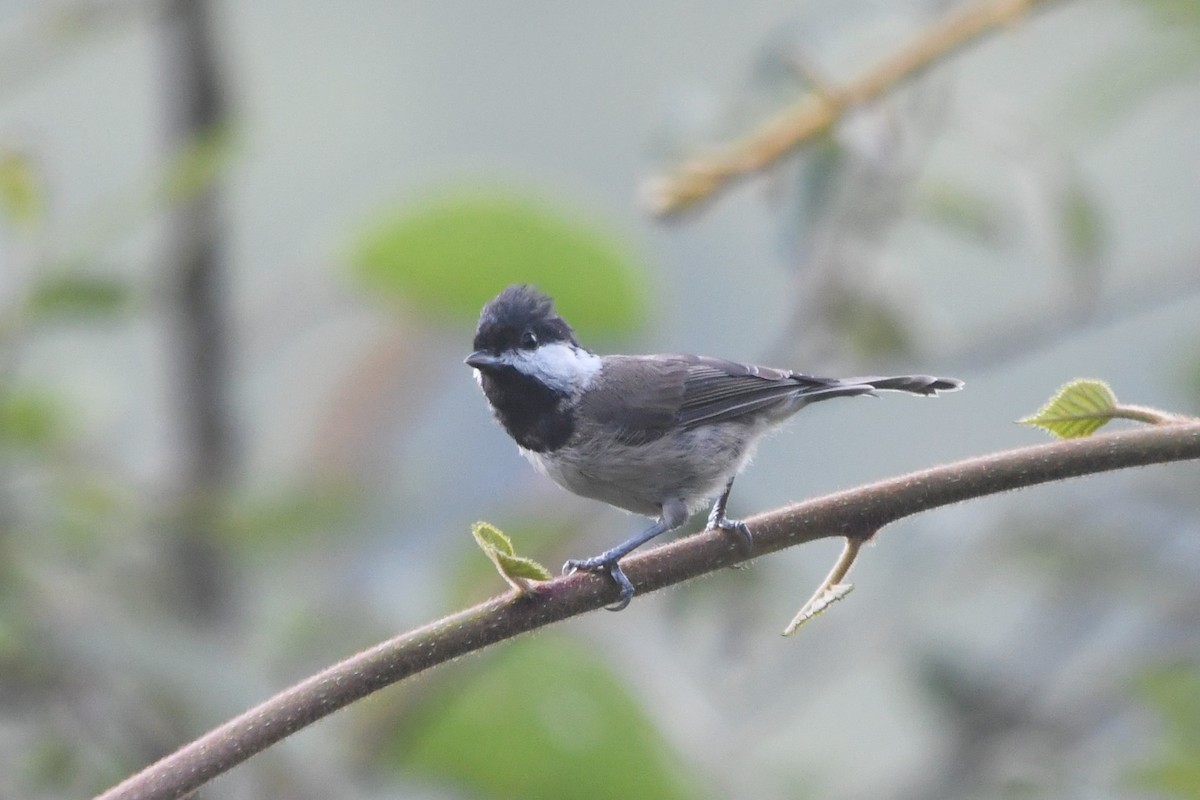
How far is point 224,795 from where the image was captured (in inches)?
138

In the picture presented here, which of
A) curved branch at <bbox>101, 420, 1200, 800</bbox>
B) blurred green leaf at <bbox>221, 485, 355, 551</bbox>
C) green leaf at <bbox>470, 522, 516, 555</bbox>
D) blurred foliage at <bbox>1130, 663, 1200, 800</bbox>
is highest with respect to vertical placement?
green leaf at <bbox>470, 522, 516, 555</bbox>

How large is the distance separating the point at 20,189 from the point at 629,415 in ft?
4.18

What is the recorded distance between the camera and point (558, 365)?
9.36 ft

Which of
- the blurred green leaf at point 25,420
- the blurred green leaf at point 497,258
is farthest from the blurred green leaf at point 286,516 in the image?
the blurred green leaf at point 497,258

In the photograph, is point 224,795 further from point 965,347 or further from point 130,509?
point 965,347

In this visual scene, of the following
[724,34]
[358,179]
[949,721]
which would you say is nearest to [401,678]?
[949,721]

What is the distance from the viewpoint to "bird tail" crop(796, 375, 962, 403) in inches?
84.1

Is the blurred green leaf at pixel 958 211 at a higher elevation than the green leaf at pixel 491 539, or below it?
below

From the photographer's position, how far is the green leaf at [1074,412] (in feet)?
4.55

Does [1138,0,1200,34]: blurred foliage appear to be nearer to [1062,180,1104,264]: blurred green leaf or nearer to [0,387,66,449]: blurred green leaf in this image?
[1062,180,1104,264]: blurred green leaf

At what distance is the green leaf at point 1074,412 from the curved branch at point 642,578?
11 cm

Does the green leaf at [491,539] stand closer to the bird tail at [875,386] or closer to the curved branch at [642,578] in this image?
the curved branch at [642,578]

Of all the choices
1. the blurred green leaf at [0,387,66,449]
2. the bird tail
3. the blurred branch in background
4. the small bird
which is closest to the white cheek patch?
the small bird

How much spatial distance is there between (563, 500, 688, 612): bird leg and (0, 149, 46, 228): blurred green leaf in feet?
4.35
